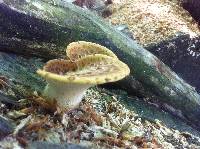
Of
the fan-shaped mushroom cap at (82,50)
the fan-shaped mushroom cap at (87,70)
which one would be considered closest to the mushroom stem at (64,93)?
the fan-shaped mushroom cap at (87,70)

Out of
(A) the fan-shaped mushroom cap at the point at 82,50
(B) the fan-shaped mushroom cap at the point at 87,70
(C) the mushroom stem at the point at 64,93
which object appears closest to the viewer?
(B) the fan-shaped mushroom cap at the point at 87,70

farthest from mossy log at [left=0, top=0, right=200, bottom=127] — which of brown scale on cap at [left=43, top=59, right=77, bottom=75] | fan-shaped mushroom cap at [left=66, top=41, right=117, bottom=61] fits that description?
brown scale on cap at [left=43, top=59, right=77, bottom=75]

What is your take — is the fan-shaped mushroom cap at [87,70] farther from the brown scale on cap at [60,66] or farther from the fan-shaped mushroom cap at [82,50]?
the fan-shaped mushroom cap at [82,50]

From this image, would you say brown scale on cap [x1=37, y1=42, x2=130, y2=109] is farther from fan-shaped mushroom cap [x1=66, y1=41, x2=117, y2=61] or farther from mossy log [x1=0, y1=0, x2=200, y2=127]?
mossy log [x1=0, y1=0, x2=200, y2=127]

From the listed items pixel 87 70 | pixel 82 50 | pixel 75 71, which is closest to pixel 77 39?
pixel 82 50

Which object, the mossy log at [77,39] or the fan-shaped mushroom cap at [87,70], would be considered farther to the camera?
the mossy log at [77,39]

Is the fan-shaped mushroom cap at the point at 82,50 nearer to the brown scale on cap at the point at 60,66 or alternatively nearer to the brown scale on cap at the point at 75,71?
the brown scale on cap at the point at 75,71

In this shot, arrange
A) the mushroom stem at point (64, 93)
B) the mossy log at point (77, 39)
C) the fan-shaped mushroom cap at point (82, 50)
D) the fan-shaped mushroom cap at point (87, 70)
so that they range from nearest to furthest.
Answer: the fan-shaped mushroom cap at point (87, 70) < the mushroom stem at point (64, 93) < the fan-shaped mushroom cap at point (82, 50) < the mossy log at point (77, 39)

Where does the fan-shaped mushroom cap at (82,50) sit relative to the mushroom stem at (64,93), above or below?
above
